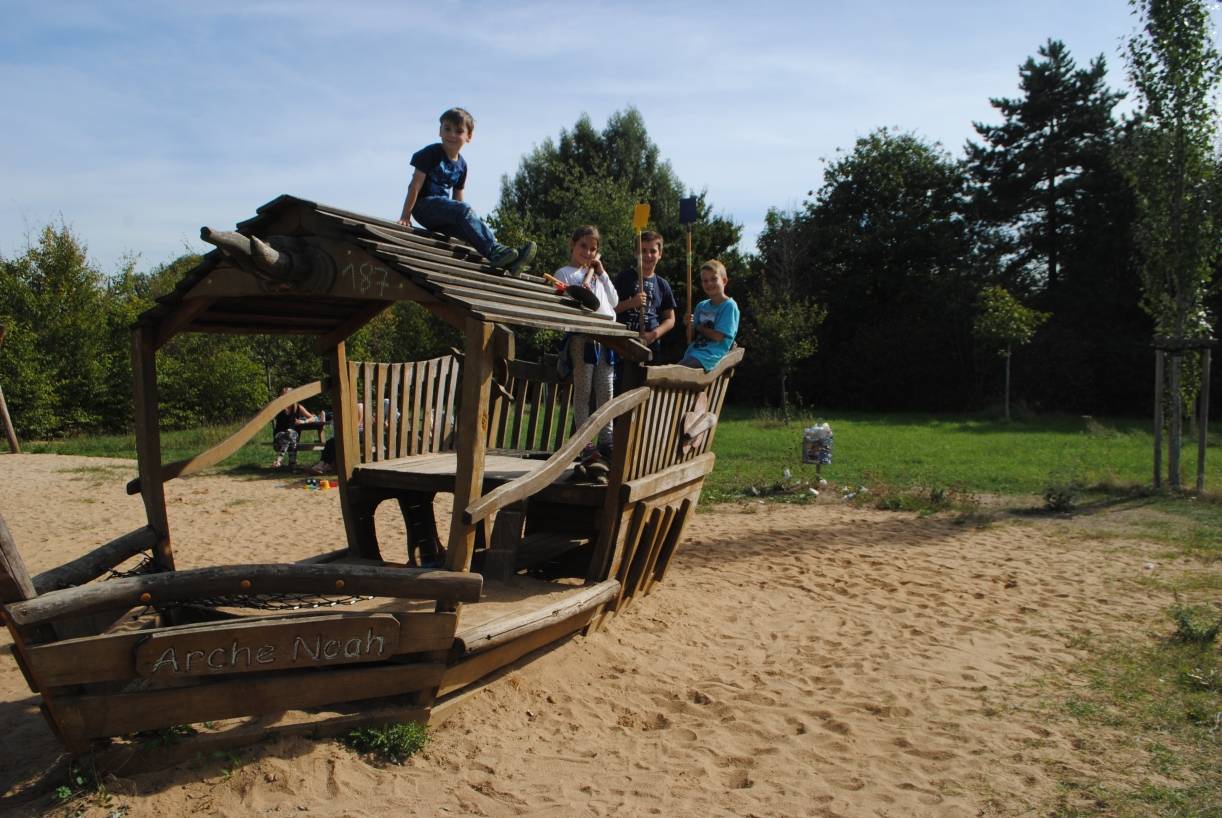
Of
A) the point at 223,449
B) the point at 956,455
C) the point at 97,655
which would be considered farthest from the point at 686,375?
the point at 956,455

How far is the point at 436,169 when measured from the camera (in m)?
5.59

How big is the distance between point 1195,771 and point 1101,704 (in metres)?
0.88

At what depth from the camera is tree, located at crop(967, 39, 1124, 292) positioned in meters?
32.6

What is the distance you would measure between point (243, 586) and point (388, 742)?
3.11 ft

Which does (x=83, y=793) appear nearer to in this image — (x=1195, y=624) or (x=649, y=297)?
(x=649, y=297)

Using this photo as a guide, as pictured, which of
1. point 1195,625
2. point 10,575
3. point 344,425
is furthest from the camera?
point 1195,625

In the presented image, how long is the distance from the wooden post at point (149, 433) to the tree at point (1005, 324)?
81.0ft

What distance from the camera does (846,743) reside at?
4.57 m

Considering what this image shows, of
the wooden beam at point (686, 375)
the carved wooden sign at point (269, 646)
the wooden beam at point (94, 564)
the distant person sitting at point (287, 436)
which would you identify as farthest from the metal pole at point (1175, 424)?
the distant person sitting at point (287, 436)

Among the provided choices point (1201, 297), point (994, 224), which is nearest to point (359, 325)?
point (1201, 297)

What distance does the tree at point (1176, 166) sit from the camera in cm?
1258

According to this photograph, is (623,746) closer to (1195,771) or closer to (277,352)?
(1195,771)

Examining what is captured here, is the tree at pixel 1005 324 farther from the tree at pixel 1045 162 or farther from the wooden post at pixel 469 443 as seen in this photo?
the wooden post at pixel 469 443

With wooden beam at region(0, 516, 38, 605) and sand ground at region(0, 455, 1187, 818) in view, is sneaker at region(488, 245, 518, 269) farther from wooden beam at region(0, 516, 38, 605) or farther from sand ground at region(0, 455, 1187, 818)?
wooden beam at region(0, 516, 38, 605)
